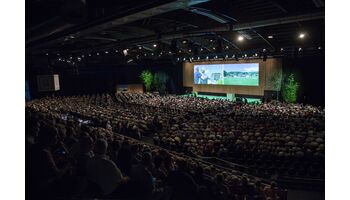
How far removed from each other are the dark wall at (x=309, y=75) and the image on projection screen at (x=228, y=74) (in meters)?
3.57

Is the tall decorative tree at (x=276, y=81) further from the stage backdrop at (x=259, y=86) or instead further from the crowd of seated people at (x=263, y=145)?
the crowd of seated people at (x=263, y=145)

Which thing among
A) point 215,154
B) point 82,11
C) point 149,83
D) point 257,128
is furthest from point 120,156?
point 149,83

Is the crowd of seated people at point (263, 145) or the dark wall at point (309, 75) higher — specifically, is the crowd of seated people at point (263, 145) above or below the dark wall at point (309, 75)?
below

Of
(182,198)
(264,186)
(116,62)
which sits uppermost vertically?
(116,62)

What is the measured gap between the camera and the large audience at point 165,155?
4.10m

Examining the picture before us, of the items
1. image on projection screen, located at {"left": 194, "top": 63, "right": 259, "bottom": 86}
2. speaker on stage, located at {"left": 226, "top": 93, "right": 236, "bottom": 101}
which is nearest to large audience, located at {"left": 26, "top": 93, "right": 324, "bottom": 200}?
image on projection screen, located at {"left": 194, "top": 63, "right": 259, "bottom": 86}

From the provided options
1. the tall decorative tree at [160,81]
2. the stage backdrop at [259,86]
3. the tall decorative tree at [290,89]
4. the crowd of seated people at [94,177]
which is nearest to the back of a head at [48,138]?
the crowd of seated people at [94,177]

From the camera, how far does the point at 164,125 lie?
1725 centimetres

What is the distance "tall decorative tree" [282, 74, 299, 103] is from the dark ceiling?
10.1 feet

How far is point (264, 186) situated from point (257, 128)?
676 centimetres

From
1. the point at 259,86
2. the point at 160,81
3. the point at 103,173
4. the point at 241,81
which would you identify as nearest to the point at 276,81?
the point at 259,86

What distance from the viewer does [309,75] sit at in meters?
28.9

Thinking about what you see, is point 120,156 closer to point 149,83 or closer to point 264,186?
point 264,186

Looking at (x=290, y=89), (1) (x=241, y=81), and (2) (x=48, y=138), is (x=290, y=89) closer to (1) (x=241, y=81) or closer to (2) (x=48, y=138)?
(1) (x=241, y=81)
